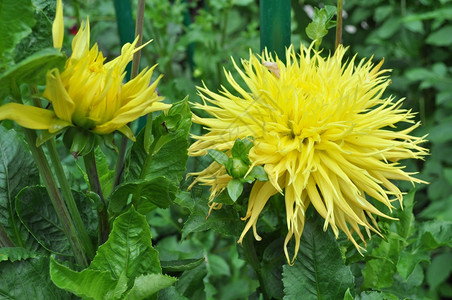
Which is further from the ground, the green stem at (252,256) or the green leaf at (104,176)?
the green leaf at (104,176)

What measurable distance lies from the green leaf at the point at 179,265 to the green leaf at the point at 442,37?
1.38 metres

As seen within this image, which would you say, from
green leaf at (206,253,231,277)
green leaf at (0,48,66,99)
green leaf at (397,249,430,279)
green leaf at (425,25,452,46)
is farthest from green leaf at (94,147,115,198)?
green leaf at (425,25,452,46)

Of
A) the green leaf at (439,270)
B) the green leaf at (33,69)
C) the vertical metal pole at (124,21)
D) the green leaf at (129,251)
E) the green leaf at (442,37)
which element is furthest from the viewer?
the green leaf at (442,37)

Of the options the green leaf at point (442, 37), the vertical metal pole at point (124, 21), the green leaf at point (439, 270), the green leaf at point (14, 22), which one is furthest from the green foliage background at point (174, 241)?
the green leaf at point (442, 37)

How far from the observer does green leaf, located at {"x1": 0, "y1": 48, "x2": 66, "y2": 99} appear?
38 centimetres

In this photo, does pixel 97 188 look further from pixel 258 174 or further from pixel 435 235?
pixel 435 235

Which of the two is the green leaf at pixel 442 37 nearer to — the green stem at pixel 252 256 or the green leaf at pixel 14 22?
the green stem at pixel 252 256

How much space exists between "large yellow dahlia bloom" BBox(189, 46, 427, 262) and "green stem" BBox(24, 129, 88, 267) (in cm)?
13

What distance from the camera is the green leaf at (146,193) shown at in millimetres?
499

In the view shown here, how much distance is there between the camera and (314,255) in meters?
0.56

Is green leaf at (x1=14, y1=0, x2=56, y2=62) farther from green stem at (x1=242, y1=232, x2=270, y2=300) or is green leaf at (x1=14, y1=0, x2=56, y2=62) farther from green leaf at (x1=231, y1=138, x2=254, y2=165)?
green stem at (x1=242, y1=232, x2=270, y2=300)

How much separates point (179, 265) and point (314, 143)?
0.17 m

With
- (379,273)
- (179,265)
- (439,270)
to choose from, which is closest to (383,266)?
(379,273)

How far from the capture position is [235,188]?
50 centimetres
